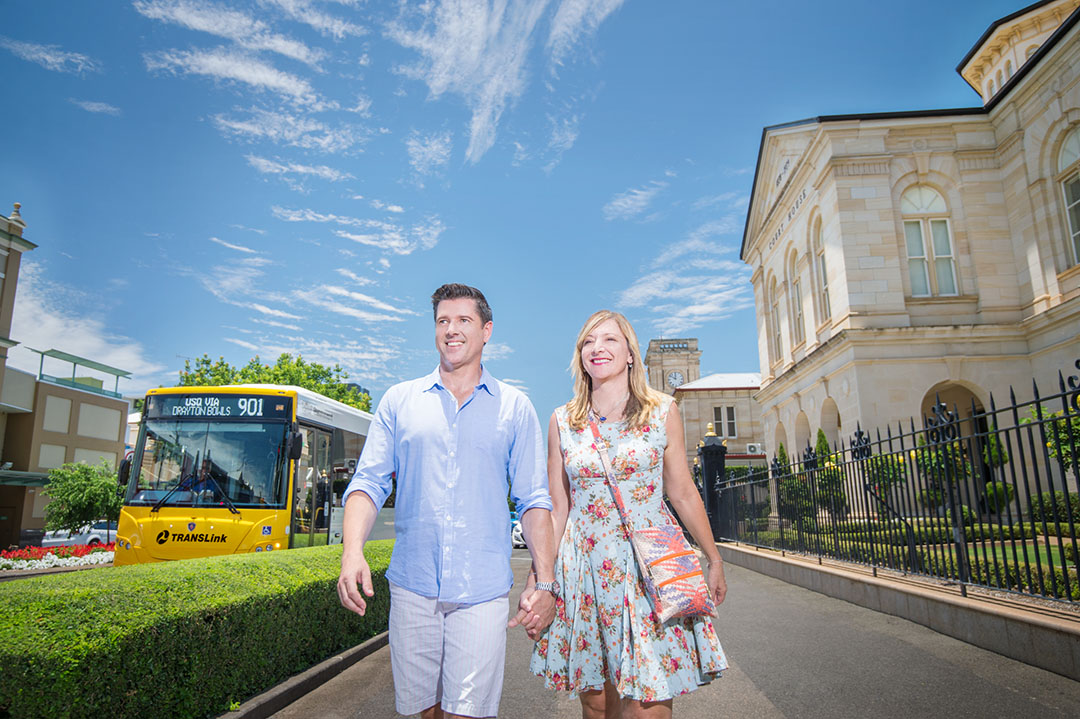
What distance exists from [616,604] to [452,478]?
96cm

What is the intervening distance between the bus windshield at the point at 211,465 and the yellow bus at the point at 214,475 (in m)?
0.02

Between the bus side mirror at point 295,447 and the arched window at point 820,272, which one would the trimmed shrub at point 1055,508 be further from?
the arched window at point 820,272

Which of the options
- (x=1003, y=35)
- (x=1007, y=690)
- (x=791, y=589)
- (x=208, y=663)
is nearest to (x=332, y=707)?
(x=208, y=663)

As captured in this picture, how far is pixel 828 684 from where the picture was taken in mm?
5859

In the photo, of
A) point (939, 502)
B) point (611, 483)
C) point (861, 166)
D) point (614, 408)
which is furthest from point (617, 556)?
point (861, 166)

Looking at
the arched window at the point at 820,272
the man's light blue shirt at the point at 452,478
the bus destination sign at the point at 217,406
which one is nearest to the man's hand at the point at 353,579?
the man's light blue shirt at the point at 452,478

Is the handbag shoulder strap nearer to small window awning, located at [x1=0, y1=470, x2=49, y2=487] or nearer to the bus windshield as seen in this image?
the bus windshield

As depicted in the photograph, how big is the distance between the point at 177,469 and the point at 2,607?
320 inches

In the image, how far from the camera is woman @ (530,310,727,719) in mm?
3137

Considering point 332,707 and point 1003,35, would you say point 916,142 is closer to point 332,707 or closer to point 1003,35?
point 1003,35

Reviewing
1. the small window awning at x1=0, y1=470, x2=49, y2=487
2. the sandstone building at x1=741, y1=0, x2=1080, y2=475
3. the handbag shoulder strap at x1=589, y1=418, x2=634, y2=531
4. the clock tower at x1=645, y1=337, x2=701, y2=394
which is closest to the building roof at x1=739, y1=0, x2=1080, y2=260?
the sandstone building at x1=741, y1=0, x2=1080, y2=475

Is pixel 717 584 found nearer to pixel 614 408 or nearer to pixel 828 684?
pixel 614 408

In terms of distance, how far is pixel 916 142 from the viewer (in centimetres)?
2452

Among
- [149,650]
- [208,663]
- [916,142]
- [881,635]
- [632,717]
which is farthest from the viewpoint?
[916,142]
